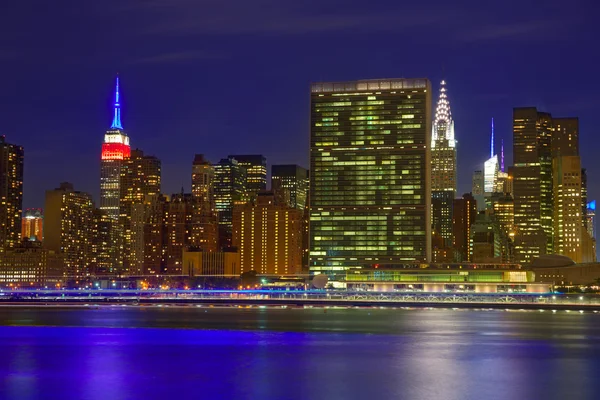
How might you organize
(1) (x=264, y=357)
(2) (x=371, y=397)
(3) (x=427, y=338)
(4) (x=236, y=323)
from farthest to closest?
(4) (x=236, y=323)
(3) (x=427, y=338)
(1) (x=264, y=357)
(2) (x=371, y=397)

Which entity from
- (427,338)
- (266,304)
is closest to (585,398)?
(427,338)

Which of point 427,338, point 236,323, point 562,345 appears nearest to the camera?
point 562,345

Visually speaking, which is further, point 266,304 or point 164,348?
point 266,304

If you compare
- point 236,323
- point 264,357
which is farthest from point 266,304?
point 264,357

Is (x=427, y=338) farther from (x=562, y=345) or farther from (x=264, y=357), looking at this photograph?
(x=264, y=357)

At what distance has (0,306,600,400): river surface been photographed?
57719mm

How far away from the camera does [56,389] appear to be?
5828 centimetres

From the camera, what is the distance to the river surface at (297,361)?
57719mm

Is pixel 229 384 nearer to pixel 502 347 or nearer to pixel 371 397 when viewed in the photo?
pixel 371 397

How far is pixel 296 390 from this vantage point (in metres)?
57.7

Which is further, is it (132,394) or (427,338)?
(427,338)

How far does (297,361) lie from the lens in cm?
7256

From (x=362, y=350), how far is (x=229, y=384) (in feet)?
78.2

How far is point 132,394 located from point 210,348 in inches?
1051
